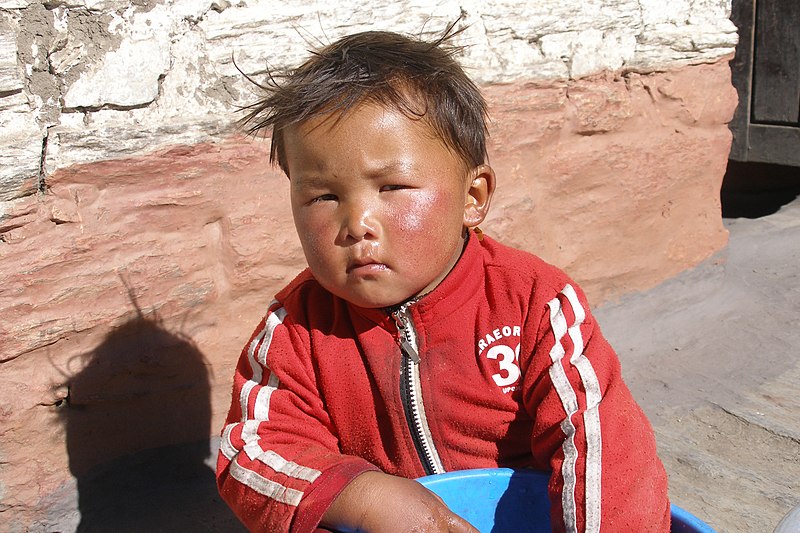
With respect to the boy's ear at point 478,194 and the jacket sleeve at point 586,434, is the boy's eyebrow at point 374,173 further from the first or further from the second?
the jacket sleeve at point 586,434

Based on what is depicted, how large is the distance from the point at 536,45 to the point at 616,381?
4.22 ft

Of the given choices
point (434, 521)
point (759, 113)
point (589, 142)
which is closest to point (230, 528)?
Result: point (434, 521)

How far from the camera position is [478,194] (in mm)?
1615

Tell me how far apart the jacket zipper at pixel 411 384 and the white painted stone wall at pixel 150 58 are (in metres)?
0.72

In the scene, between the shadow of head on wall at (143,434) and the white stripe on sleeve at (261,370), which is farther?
the shadow of head on wall at (143,434)

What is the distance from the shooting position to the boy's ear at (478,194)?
5.24 ft

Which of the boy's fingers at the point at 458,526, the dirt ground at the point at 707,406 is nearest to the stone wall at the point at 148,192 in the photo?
the dirt ground at the point at 707,406

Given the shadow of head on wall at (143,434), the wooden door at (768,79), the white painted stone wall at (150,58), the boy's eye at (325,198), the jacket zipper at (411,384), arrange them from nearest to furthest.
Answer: the boy's eye at (325,198) < the jacket zipper at (411,384) < the white painted stone wall at (150,58) < the shadow of head on wall at (143,434) < the wooden door at (768,79)

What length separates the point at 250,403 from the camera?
154 centimetres

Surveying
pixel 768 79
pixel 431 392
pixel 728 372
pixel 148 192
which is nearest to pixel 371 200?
pixel 431 392

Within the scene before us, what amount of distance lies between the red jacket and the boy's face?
13 centimetres

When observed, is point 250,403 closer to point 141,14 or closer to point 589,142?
point 141,14

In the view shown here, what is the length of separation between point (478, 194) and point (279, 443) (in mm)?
573

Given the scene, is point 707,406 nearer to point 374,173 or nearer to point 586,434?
point 586,434
